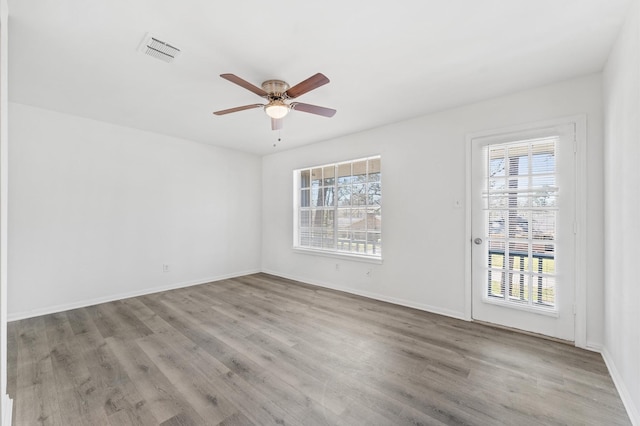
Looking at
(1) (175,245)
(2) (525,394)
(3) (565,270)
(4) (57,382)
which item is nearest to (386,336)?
(2) (525,394)

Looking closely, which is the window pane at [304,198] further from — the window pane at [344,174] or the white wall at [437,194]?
the white wall at [437,194]

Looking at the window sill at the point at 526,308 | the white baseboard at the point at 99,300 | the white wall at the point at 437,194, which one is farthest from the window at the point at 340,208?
the white baseboard at the point at 99,300

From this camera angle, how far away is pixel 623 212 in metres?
1.95

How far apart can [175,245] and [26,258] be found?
69.2 inches

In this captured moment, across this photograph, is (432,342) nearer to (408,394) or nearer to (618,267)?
(408,394)

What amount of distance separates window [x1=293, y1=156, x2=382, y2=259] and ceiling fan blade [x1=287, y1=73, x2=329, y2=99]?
2.12m

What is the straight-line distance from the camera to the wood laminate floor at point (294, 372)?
69.3 inches

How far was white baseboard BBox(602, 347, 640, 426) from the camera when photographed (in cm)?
165

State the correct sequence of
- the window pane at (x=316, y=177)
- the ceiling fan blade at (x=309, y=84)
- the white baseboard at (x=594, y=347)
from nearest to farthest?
the ceiling fan blade at (x=309, y=84)
the white baseboard at (x=594, y=347)
the window pane at (x=316, y=177)

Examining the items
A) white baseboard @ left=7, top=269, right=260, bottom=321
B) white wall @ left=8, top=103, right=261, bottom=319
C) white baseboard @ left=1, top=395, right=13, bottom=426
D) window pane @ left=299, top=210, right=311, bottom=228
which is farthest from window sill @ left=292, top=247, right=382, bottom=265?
white baseboard @ left=1, top=395, right=13, bottom=426

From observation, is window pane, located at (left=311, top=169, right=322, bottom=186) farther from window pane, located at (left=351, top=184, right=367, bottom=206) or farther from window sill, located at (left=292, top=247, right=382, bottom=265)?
window sill, located at (left=292, top=247, right=382, bottom=265)

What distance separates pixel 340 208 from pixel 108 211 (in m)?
3.59

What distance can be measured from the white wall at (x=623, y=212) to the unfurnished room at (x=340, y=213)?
0.03m

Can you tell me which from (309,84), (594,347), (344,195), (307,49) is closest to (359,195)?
(344,195)
